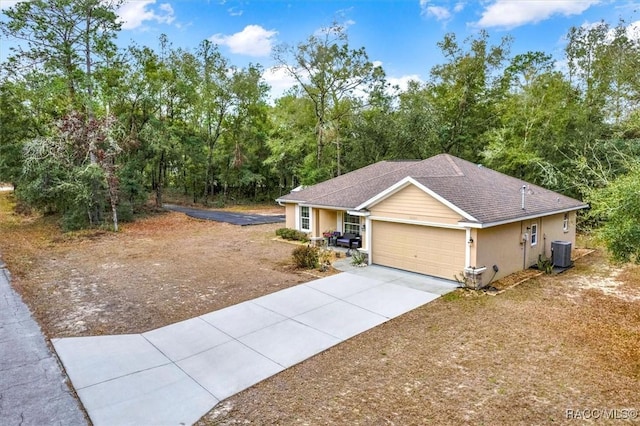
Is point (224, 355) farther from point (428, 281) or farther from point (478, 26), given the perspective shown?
point (478, 26)

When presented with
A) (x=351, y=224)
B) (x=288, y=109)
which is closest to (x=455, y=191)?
(x=351, y=224)

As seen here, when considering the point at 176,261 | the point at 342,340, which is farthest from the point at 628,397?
the point at 176,261

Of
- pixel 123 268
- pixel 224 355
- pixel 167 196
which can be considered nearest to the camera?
pixel 224 355

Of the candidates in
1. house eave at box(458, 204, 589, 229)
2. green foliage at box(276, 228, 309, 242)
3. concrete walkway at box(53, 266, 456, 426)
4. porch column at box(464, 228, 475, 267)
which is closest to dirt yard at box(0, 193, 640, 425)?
concrete walkway at box(53, 266, 456, 426)

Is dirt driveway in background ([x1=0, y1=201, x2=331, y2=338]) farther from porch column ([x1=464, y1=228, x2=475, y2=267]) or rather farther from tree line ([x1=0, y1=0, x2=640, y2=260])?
porch column ([x1=464, y1=228, x2=475, y2=267])

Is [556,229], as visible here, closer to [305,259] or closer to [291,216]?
[305,259]
